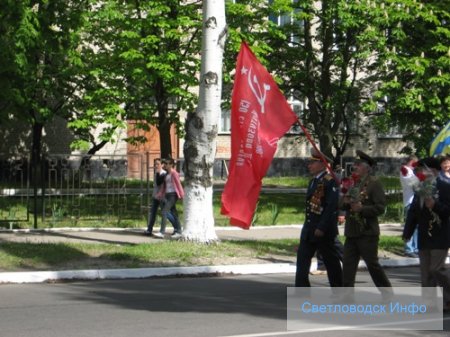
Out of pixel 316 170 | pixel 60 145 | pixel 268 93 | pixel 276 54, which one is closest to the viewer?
pixel 316 170

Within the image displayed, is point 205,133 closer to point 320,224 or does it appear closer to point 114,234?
point 114,234

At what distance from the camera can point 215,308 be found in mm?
9797

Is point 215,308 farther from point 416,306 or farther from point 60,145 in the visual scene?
point 60,145

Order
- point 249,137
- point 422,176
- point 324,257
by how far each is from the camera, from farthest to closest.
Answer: point 249,137 → point 324,257 → point 422,176

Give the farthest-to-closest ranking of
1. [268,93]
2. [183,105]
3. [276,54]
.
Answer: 1. [276,54]
2. [183,105]
3. [268,93]

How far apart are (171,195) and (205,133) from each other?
2.80 meters

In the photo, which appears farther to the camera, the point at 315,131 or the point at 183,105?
the point at 315,131

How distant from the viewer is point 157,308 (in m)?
9.71

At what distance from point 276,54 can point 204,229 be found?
13163mm

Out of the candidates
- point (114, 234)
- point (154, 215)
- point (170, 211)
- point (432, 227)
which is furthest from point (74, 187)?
point (432, 227)

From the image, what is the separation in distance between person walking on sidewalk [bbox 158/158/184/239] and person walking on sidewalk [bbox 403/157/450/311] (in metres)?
7.87

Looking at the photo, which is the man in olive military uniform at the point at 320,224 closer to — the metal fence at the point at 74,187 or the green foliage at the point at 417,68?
the metal fence at the point at 74,187

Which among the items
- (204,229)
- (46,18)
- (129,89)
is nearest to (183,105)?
(129,89)

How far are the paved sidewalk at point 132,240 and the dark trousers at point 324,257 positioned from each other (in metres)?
3.43
